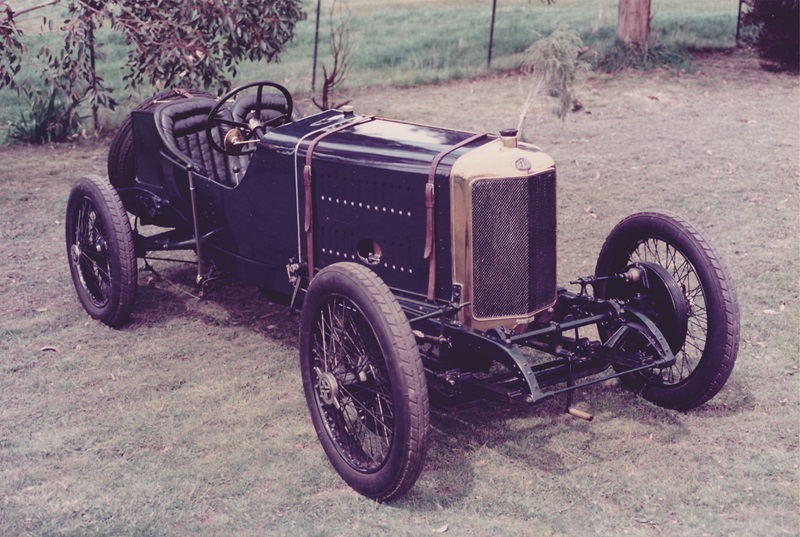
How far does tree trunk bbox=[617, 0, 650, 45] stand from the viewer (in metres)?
15.2

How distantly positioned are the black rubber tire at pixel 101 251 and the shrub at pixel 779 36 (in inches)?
472

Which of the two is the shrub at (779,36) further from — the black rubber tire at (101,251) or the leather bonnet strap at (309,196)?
the black rubber tire at (101,251)

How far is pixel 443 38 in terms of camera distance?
18328mm

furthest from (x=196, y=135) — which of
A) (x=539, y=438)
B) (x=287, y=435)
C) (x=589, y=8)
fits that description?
(x=589, y=8)

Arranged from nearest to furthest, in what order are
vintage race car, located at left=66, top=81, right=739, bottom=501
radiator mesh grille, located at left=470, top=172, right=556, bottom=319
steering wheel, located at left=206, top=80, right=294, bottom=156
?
vintage race car, located at left=66, top=81, right=739, bottom=501 < radiator mesh grille, located at left=470, top=172, right=556, bottom=319 < steering wheel, located at left=206, top=80, right=294, bottom=156

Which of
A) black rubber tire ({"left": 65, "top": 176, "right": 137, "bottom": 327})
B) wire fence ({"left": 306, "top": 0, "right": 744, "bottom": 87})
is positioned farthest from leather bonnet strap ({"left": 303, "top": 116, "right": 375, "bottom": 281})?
wire fence ({"left": 306, "top": 0, "right": 744, "bottom": 87})

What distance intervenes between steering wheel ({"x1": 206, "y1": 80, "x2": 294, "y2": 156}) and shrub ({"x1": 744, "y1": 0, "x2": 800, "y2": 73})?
10.8 meters

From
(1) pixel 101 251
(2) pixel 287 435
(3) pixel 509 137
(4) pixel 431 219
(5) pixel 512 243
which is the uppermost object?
(3) pixel 509 137

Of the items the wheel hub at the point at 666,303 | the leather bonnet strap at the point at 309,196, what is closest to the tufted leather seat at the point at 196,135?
the leather bonnet strap at the point at 309,196

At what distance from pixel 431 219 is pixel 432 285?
327mm

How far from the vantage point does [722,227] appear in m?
7.71

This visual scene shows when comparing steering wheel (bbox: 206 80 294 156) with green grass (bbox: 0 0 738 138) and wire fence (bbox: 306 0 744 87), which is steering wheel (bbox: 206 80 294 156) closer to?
green grass (bbox: 0 0 738 138)

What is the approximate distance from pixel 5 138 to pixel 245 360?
771cm

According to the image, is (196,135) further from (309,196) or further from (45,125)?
(45,125)
